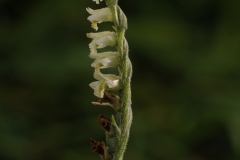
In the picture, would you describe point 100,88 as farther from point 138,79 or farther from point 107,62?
point 138,79

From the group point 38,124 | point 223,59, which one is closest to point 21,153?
point 38,124

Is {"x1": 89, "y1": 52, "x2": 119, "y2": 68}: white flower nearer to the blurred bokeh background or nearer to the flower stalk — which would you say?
the flower stalk

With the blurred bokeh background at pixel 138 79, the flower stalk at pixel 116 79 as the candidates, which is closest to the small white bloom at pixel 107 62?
the flower stalk at pixel 116 79

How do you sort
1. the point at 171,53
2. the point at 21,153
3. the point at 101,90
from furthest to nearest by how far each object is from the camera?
1. the point at 171,53
2. the point at 21,153
3. the point at 101,90

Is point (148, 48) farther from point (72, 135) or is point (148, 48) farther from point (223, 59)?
point (72, 135)

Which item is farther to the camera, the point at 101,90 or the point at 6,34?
the point at 6,34

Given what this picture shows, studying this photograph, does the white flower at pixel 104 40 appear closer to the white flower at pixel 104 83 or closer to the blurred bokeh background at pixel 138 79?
the white flower at pixel 104 83

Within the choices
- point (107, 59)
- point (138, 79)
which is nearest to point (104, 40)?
point (107, 59)
